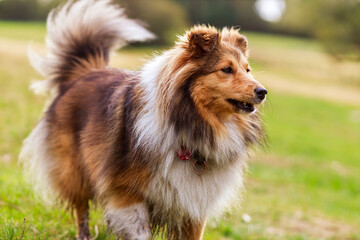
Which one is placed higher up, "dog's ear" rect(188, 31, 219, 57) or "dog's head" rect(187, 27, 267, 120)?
"dog's ear" rect(188, 31, 219, 57)

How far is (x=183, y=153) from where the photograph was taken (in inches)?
144

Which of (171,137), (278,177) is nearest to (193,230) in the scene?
(171,137)

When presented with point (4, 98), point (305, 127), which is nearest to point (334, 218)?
point (4, 98)

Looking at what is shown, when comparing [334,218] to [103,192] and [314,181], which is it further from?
[103,192]

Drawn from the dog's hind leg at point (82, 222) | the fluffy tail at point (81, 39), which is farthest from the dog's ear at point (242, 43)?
the dog's hind leg at point (82, 222)

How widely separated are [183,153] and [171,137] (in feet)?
0.58

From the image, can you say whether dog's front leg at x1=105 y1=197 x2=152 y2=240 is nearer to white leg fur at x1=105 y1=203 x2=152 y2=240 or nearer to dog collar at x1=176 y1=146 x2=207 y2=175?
white leg fur at x1=105 y1=203 x2=152 y2=240

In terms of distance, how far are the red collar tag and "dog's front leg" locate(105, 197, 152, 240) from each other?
0.53m

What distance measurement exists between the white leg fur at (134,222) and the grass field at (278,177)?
738 millimetres

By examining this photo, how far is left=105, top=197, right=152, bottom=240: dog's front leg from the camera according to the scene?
3764 millimetres

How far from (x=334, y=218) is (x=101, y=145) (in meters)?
5.56

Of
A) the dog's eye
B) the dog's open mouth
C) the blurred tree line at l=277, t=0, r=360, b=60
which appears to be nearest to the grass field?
the dog's open mouth

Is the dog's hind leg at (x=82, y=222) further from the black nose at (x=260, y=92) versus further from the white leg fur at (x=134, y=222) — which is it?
the black nose at (x=260, y=92)

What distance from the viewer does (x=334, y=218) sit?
8086mm
